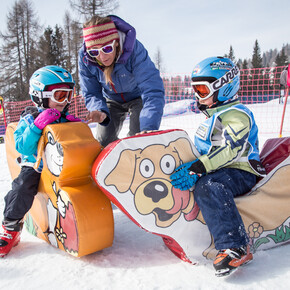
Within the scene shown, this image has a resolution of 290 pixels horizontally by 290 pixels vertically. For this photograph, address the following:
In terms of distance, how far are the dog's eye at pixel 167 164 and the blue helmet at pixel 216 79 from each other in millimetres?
688

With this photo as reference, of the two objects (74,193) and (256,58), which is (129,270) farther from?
(256,58)

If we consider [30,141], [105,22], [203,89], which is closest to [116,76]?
[105,22]

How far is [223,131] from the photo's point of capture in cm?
190

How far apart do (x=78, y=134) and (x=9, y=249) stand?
102cm

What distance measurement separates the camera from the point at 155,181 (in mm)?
1706

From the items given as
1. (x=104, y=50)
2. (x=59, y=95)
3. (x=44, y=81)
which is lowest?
(x=59, y=95)

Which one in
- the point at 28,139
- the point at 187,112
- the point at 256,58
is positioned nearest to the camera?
the point at 28,139

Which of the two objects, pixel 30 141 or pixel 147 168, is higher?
pixel 30 141

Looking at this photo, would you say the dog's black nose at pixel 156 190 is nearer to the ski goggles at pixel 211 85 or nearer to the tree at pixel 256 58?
the ski goggles at pixel 211 85

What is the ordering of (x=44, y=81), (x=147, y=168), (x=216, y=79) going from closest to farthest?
(x=147, y=168)
(x=216, y=79)
(x=44, y=81)

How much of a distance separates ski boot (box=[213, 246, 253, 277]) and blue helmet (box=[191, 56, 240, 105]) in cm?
113

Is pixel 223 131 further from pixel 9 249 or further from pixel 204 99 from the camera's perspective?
pixel 9 249

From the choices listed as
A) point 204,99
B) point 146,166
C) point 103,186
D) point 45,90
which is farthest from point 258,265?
point 45,90

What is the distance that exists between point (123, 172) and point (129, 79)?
4.05 feet
